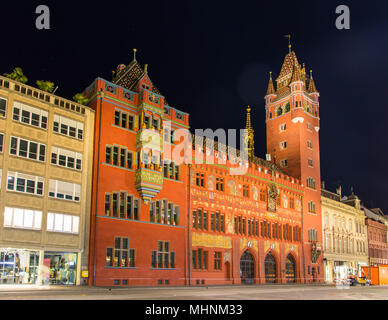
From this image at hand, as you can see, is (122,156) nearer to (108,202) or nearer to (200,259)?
(108,202)

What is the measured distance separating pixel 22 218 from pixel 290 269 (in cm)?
4249

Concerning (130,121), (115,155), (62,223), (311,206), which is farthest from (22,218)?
(311,206)

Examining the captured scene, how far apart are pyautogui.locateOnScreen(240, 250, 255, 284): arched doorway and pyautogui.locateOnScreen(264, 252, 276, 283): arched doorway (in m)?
3.10

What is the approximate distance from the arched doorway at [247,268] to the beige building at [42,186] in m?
23.4

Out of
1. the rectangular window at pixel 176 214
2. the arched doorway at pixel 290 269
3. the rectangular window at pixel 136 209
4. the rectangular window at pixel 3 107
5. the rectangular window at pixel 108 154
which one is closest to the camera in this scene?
the rectangular window at pixel 3 107

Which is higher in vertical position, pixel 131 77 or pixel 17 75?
pixel 131 77

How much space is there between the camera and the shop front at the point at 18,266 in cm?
3400

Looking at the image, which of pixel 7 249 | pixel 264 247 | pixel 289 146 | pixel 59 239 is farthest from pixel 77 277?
pixel 289 146

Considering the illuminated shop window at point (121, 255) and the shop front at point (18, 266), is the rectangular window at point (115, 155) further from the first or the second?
the shop front at point (18, 266)

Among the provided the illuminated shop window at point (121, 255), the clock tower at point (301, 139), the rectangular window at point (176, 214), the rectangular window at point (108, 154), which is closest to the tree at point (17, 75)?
the rectangular window at point (108, 154)

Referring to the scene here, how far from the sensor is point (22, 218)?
113 feet

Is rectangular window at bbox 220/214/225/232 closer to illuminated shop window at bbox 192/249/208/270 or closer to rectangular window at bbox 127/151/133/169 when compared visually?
illuminated shop window at bbox 192/249/208/270

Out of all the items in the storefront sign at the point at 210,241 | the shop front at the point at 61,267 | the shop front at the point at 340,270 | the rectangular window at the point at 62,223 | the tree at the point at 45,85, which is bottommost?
the shop front at the point at 340,270

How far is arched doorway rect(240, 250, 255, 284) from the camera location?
54.0 m
